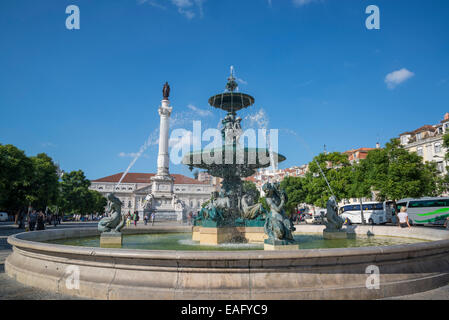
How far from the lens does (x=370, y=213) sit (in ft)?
116

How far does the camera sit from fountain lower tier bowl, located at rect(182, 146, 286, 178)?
9.89 metres

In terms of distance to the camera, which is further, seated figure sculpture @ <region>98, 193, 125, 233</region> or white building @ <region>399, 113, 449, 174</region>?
white building @ <region>399, 113, 449, 174</region>

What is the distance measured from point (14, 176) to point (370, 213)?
3775cm

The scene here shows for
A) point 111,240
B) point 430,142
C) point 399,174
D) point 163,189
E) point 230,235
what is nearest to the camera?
point 111,240

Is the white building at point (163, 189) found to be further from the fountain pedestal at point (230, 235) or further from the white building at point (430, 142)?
the white building at point (430, 142)

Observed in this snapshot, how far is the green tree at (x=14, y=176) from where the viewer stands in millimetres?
25425

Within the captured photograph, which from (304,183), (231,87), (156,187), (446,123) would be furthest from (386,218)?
(156,187)

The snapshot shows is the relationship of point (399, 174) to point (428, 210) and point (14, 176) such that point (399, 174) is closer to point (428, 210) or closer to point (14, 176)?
point (428, 210)

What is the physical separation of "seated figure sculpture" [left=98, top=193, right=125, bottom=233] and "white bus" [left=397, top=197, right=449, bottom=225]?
96.0 feet

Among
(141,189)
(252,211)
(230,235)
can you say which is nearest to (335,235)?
(252,211)

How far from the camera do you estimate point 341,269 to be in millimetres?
5027

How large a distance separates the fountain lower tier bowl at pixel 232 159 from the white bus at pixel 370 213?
25.2m

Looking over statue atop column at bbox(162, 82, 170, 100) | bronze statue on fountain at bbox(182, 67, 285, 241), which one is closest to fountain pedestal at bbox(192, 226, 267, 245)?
bronze statue on fountain at bbox(182, 67, 285, 241)

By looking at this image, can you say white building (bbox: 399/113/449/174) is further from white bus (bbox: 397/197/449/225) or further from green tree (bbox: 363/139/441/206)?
white bus (bbox: 397/197/449/225)
